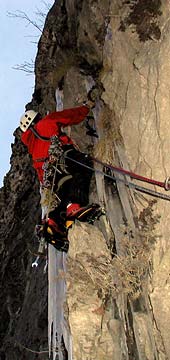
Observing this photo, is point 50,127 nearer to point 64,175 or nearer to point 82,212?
point 64,175

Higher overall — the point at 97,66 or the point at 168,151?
the point at 97,66

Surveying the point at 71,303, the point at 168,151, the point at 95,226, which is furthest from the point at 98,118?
the point at 71,303

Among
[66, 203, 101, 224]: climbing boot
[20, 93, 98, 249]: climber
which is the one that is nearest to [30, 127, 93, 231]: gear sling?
[20, 93, 98, 249]: climber

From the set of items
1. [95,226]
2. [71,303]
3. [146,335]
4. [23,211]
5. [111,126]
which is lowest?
[146,335]

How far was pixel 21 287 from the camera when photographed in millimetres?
10969

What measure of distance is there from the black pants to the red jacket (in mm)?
372

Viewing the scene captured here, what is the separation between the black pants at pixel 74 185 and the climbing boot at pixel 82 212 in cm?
38

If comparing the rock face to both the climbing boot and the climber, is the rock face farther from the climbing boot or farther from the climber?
the climber

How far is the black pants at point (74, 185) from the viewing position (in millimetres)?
7160

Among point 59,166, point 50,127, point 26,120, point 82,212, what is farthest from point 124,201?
point 26,120

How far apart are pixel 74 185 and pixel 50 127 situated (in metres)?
0.90

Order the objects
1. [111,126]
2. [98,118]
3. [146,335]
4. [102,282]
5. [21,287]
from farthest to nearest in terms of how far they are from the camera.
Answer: [21,287]
[98,118]
[111,126]
[102,282]
[146,335]

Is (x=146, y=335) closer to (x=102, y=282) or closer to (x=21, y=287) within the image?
(x=102, y=282)

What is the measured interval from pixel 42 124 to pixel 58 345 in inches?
118
